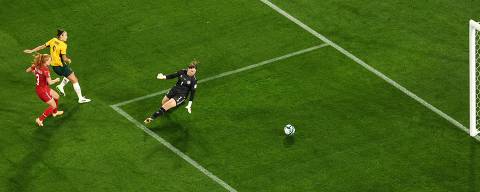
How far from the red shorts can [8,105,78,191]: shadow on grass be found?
681mm

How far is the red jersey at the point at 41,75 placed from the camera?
887 inches

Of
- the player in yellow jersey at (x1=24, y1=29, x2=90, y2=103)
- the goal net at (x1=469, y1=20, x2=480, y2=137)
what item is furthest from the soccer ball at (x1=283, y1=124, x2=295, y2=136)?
the player in yellow jersey at (x1=24, y1=29, x2=90, y2=103)

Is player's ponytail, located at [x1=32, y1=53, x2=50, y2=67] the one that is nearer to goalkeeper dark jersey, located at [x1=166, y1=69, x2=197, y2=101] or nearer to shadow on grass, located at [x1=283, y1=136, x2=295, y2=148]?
goalkeeper dark jersey, located at [x1=166, y1=69, x2=197, y2=101]

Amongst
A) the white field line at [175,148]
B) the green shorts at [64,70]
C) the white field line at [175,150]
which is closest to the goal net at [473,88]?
the white field line at [175,148]

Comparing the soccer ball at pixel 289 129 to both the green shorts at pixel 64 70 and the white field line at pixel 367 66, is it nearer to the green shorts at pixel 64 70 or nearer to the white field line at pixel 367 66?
the white field line at pixel 367 66

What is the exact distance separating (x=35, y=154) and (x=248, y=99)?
518cm

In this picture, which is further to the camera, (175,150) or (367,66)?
(367,66)

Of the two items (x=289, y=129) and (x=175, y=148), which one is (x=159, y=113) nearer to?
(x=175, y=148)

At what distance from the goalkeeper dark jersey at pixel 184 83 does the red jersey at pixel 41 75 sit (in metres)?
2.66

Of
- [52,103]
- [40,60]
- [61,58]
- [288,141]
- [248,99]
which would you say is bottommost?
[288,141]

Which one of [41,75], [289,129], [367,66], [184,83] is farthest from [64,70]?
[367,66]

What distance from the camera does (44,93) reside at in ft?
74.6

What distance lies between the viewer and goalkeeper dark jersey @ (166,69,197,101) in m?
22.9

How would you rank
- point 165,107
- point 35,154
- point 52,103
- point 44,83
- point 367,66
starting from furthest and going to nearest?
point 367,66
point 165,107
point 52,103
point 44,83
point 35,154
